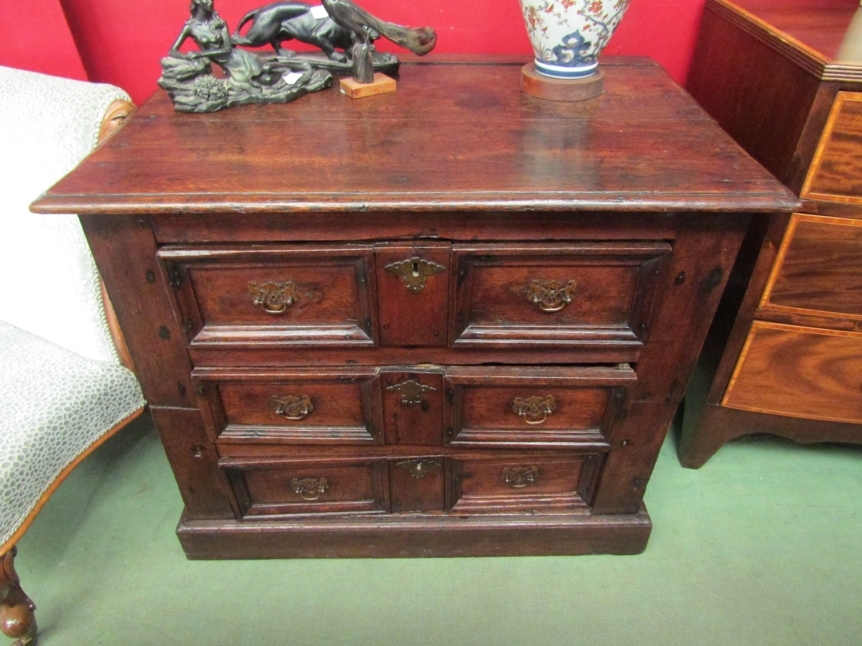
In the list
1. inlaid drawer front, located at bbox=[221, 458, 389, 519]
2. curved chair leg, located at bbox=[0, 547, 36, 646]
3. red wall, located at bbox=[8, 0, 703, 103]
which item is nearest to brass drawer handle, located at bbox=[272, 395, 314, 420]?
inlaid drawer front, located at bbox=[221, 458, 389, 519]

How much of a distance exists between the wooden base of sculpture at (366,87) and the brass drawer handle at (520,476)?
0.72m

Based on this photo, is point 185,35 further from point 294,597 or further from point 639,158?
point 294,597

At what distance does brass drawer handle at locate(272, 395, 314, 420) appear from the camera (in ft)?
3.25

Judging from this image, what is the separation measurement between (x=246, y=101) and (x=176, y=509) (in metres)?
0.88

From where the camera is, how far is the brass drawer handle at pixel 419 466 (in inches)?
42.9

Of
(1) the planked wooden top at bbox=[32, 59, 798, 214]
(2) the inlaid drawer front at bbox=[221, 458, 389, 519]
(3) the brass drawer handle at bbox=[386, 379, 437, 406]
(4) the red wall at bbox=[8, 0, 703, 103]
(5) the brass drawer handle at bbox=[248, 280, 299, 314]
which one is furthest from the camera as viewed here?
(4) the red wall at bbox=[8, 0, 703, 103]

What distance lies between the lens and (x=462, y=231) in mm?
809

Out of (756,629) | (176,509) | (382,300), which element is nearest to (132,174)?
(382,300)

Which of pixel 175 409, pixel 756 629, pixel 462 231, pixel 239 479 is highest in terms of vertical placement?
pixel 462 231

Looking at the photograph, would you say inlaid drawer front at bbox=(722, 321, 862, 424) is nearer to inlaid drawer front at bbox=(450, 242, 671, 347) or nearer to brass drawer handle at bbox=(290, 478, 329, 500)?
inlaid drawer front at bbox=(450, 242, 671, 347)

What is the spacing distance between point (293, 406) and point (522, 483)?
18.2 inches

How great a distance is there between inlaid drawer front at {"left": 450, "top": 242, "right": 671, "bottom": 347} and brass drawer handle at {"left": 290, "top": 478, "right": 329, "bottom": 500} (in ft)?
1.39

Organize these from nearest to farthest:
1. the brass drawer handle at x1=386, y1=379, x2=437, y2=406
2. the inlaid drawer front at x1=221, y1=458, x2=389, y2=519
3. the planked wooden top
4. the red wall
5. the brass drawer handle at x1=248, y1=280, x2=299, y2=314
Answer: the planked wooden top, the brass drawer handle at x1=248, y1=280, x2=299, y2=314, the brass drawer handle at x1=386, y1=379, x2=437, y2=406, the inlaid drawer front at x1=221, y1=458, x2=389, y2=519, the red wall

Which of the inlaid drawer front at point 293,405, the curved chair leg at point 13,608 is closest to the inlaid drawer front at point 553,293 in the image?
the inlaid drawer front at point 293,405
